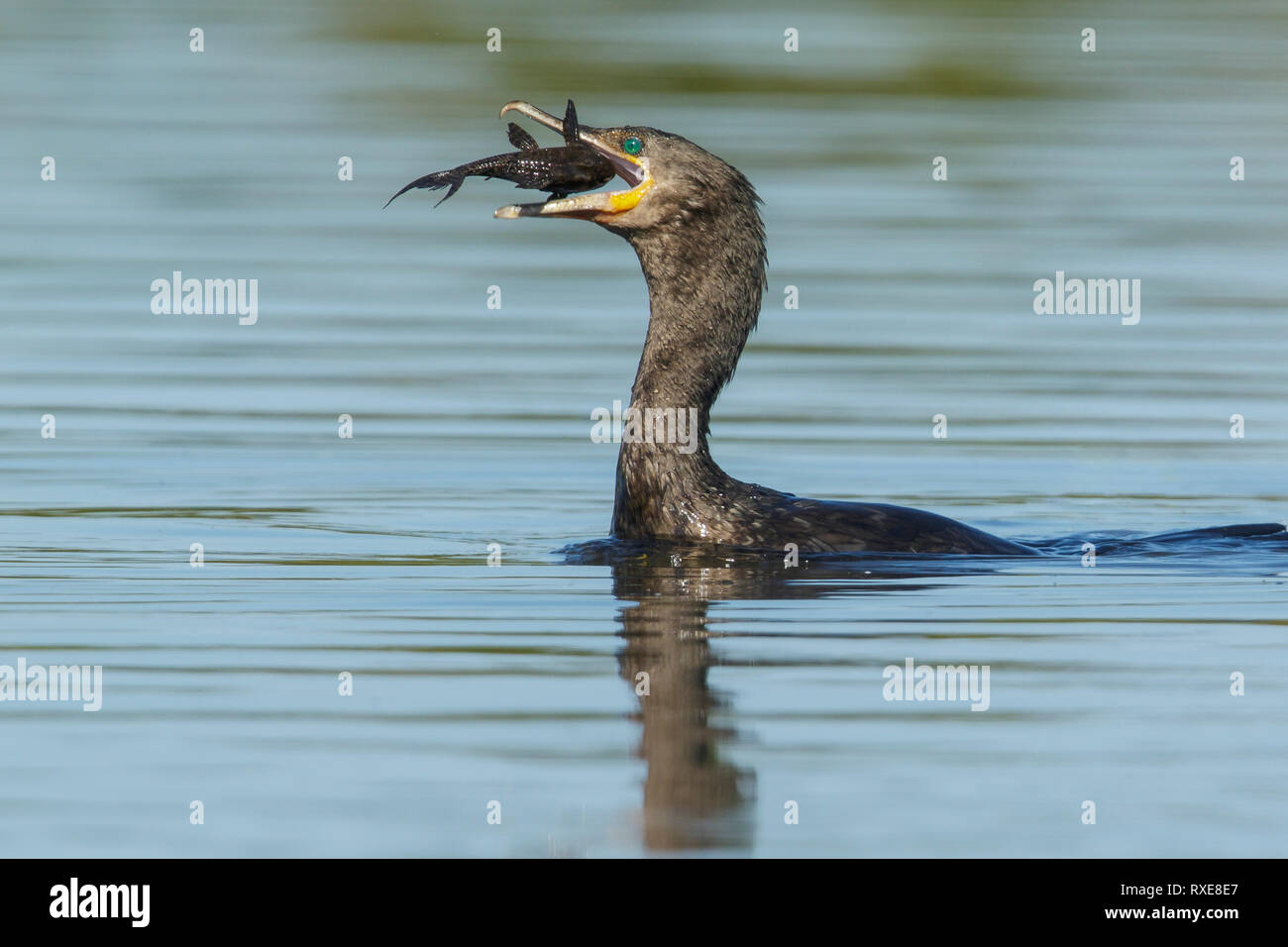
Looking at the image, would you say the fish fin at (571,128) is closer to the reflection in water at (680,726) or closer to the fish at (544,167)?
the fish at (544,167)

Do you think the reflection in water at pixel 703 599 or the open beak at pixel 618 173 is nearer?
the reflection in water at pixel 703 599

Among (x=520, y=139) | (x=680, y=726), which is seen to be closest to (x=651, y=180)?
(x=520, y=139)

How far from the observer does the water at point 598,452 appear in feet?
21.2

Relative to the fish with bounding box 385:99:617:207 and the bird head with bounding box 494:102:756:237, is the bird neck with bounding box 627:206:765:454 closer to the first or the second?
the bird head with bounding box 494:102:756:237

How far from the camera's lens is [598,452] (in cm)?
1318

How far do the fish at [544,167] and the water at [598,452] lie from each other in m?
1.60

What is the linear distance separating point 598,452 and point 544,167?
3139mm

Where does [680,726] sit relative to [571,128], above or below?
below

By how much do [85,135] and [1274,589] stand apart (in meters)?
16.1

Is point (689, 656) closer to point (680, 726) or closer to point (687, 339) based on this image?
point (680, 726)

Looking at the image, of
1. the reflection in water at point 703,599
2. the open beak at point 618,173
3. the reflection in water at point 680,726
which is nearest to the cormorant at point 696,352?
the open beak at point 618,173

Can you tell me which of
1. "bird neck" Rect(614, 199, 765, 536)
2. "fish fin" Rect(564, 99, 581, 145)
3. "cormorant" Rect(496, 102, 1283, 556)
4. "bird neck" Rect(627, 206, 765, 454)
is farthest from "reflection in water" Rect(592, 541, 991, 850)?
"fish fin" Rect(564, 99, 581, 145)

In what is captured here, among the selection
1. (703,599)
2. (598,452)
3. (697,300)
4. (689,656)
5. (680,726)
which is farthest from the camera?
(598,452)

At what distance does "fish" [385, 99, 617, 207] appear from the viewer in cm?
1023
